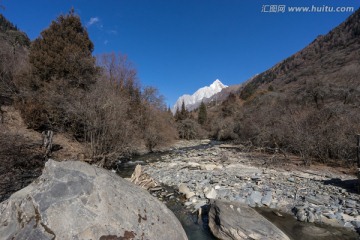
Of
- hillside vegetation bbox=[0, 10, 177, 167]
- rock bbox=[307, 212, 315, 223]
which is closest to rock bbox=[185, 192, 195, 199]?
rock bbox=[307, 212, 315, 223]

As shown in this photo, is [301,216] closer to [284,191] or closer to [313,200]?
[313,200]

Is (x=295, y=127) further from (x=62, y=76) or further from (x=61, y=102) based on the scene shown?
(x=62, y=76)

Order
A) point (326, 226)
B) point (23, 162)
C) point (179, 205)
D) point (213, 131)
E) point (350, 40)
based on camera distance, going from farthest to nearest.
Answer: point (350, 40)
point (213, 131)
point (23, 162)
point (179, 205)
point (326, 226)

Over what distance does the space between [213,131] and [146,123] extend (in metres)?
21.9

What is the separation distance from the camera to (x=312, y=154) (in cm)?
1334

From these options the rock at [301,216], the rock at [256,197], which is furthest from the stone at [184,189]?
the rock at [301,216]

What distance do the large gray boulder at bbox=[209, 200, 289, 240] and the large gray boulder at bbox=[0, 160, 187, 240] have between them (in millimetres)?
1200

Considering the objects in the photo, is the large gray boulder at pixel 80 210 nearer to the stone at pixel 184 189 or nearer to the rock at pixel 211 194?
the rock at pixel 211 194

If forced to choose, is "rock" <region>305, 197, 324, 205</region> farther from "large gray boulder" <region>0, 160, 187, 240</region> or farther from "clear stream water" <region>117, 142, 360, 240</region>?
"large gray boulder" <region>0, 160, 187, 240</region>

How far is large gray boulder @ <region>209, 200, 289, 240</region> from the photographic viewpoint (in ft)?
14.6

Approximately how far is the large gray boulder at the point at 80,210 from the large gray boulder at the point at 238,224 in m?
1.20

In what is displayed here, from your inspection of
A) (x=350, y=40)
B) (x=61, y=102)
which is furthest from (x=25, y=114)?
(x=350, y=40)

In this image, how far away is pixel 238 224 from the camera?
4.73 m

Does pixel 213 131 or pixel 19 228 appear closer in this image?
pixel 19 228
